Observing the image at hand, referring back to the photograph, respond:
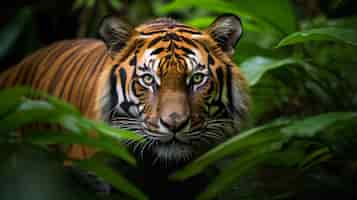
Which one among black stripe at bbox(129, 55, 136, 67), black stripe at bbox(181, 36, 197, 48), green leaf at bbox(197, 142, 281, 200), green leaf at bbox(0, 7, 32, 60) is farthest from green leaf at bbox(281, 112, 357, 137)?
green leaf at bbox(0, 7, 32, 60)

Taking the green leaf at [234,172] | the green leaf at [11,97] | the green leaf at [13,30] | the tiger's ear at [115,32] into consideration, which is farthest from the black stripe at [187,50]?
the green leaf at [13,30]

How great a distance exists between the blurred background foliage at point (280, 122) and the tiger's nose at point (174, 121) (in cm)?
14

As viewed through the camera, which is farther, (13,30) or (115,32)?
(13,30)

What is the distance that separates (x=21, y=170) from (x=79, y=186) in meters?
0.19

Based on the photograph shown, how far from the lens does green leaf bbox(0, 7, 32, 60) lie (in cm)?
489

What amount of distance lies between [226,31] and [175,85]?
399 mm

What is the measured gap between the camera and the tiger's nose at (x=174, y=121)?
213 cm

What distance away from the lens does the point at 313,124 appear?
1948 mm

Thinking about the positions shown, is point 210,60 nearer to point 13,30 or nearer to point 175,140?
point 175,140

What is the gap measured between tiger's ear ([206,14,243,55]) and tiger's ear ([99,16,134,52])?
36cm

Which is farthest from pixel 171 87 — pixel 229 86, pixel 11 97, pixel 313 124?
pixel 11 97

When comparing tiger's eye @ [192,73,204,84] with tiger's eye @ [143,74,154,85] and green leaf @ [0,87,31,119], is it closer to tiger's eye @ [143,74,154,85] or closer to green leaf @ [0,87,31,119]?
tiger's eye @ [143,74,154,85]

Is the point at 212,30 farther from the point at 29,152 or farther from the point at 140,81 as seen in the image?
the point at 29,152

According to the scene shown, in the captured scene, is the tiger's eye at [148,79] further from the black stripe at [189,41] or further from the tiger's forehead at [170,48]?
→ the black stripe at [189,41]
